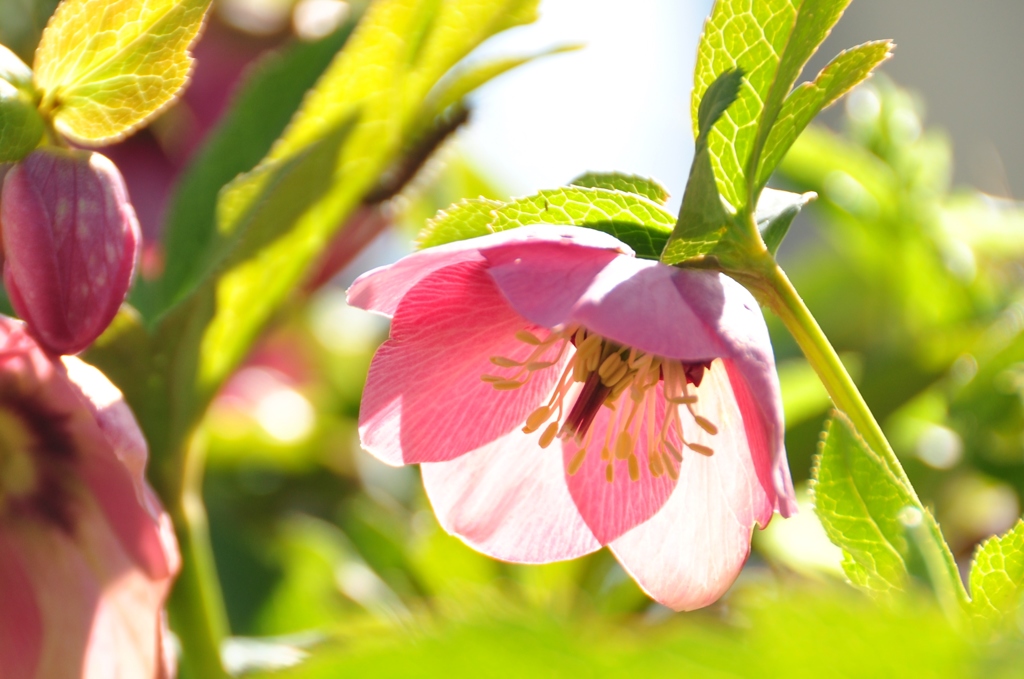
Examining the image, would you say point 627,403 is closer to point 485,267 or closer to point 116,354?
point 485,267

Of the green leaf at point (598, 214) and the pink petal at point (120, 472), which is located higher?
the green leaf at point (598, 214)

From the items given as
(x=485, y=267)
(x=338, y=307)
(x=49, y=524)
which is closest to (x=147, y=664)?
(x=49, y=524)

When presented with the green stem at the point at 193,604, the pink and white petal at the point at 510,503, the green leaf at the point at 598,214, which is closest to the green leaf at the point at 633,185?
the green leaf at the point at 598,214

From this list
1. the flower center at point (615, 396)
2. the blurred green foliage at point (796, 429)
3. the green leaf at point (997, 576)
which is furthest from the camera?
the blurred green foliage at point (796, 429)

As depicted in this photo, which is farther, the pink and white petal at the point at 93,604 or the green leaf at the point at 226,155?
the green leaf at the point at 226,155

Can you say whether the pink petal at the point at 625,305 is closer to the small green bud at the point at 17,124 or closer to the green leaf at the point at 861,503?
the green leaf at the point at 861,503

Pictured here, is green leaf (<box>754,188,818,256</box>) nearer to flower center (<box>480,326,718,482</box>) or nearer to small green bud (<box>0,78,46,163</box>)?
flower center (<box>480,326,718,482</box>)

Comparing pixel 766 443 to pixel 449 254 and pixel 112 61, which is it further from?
pixel 112 61
